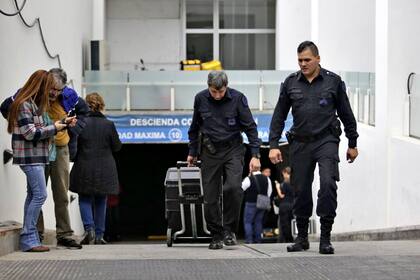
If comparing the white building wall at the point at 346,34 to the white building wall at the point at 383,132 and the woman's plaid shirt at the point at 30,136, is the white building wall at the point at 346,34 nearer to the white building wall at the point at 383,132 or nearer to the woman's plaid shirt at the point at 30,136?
the white building wall at the point at 383,132

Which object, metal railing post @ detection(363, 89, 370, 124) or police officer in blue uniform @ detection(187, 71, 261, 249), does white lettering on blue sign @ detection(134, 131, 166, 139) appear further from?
police officer in blue uniform @ detection(187, 71, 261, 249)

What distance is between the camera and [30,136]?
379 inches

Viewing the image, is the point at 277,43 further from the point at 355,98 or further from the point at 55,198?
the point at 55,198

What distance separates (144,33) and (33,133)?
19831mm

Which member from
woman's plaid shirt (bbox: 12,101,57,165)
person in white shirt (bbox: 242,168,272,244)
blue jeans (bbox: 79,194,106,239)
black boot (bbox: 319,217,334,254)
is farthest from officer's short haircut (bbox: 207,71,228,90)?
person in white shirt (bbox: 242,168,272,244)

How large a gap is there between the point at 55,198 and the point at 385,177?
7.53m

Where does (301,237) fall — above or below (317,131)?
below

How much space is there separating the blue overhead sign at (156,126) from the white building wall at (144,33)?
5467 mm

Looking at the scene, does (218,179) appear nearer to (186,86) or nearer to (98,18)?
(186,86)

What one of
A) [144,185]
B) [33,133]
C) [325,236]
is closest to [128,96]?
[144,185]

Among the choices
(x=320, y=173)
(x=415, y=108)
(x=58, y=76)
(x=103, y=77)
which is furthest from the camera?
(x=103, y=77)

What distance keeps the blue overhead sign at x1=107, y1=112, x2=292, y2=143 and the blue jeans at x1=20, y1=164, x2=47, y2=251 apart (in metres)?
13.4

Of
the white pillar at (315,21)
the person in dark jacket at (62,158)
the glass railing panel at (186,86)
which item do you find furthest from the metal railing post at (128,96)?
the person in dark jacket at (62,158)

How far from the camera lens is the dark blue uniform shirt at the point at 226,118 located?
10.4 metres
